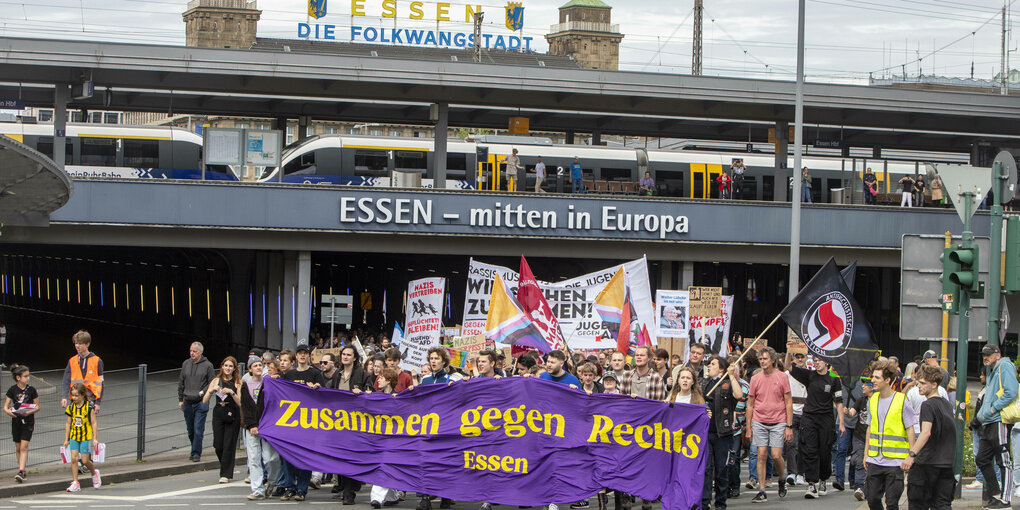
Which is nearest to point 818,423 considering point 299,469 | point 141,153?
point 299,469

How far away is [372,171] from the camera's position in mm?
38219

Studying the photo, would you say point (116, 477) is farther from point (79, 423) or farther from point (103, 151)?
point (103, 151)

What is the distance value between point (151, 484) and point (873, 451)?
8.74m

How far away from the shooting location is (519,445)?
12797 millimetres

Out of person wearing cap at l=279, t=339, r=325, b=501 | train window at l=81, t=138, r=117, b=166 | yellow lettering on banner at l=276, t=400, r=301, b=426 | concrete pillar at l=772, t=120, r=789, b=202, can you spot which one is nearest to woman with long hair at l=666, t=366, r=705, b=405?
person wearing cap at l=279, t=339, r=325, b=501

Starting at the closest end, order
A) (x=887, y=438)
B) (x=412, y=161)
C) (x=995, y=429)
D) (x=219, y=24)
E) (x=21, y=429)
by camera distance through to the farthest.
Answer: (x=887, y=438), (x=995, y=429), (x=21, y=429), (x=412, y=161), (x=219, y=24)

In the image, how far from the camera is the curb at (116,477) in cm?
1390

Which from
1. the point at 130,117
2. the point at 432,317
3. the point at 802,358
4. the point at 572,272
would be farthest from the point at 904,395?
the point at 130,117

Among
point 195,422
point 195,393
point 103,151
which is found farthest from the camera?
point 103,151

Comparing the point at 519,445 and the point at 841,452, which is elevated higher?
the point at 519,445

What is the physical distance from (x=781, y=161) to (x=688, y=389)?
83.5 ft

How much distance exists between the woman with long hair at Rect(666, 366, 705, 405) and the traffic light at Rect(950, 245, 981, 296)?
2.83 meters

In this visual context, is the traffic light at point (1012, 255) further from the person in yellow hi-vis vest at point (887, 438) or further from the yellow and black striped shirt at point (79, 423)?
the yellow and black striped shirt at point (79, 423)

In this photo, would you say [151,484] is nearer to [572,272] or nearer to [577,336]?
[577,336]
